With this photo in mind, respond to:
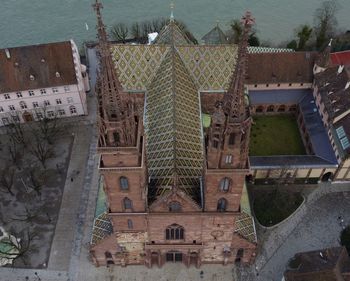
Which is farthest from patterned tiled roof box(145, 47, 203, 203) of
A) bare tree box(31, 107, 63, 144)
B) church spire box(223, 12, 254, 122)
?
bare tree box(31, 107, 63, 144)

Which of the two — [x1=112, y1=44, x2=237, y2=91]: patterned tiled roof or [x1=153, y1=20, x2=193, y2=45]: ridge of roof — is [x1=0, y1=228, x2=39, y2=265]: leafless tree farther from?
[x1=153, y1=20, x2=193, y2=45]: ridge of roof

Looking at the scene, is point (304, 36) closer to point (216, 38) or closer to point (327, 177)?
point (216, 38)

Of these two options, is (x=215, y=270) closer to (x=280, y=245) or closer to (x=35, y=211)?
(x=280, y=245)

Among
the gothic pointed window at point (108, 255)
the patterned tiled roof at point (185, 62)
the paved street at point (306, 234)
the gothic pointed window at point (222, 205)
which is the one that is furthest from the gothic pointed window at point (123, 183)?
the patterned tiled roof at point (185, 62)

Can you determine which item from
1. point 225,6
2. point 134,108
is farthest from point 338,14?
point 134,108

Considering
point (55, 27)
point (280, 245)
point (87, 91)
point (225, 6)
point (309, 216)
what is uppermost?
point (225, 6)

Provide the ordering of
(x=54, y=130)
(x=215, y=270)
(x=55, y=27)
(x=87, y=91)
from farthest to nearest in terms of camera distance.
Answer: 1. (x=55, y=27)
2. (x=87, y=91)
3. (x=54, y=130)
4. (x=215, y=270)

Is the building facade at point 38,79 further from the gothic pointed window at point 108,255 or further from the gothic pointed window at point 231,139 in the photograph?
the gothic pointed window at point 231,139
